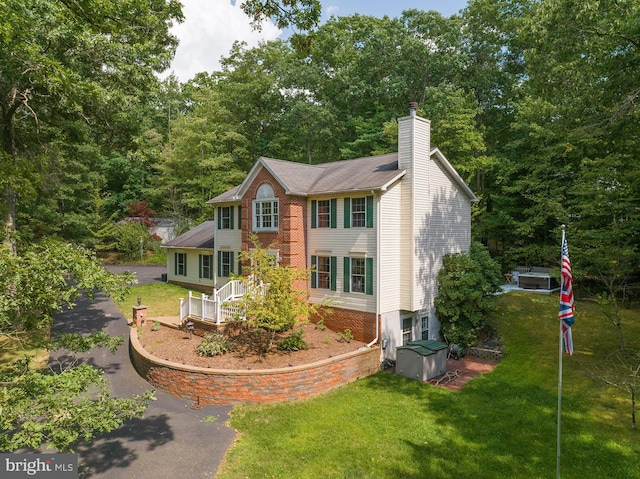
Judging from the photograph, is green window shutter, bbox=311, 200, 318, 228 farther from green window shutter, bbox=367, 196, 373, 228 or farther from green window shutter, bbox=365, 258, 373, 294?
green window shutter, bbox=365, 258, 373, 294

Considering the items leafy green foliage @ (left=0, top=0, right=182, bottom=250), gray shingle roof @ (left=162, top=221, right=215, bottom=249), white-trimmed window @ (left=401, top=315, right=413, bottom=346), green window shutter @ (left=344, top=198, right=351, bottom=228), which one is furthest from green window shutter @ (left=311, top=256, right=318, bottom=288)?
leafy green foliage @ (left=0, top=0, right=182, bottom=250)

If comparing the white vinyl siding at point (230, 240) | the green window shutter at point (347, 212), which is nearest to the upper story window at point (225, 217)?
the white vinyl siding at point (230, 240)

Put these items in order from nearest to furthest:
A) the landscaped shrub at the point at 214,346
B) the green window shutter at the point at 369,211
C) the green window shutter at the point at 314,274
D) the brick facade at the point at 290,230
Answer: the landscaped shrub at the point at 214,346, the green window shutter at the point at 369,211, the brick facade at the point at 290,230, the green window shutter at the point at 314,274

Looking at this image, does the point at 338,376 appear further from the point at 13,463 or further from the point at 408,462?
the point at 13,463

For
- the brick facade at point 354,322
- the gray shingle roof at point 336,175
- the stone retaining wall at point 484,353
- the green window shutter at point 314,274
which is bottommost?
the stone retaining wall at point 484,353

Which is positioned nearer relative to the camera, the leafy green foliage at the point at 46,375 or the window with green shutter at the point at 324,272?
the leafy green foliage at the point at 46,375

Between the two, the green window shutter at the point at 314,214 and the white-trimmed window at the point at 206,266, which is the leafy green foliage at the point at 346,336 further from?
the white-trimmed window at the point at 206,266
